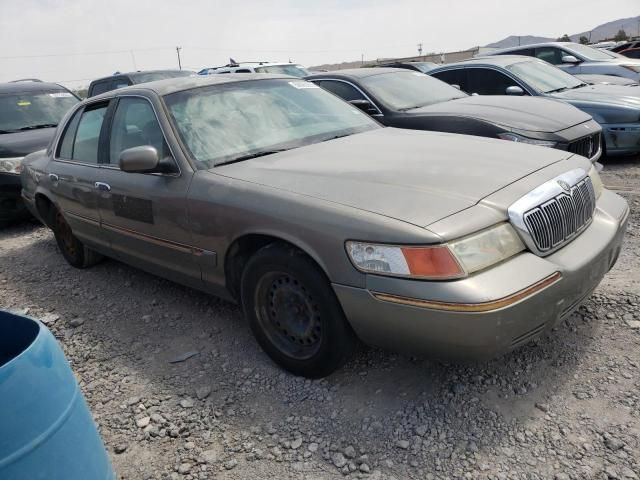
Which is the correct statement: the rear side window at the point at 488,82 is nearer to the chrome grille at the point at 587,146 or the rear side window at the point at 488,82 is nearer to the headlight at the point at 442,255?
the chrome grille at the point at 587,146

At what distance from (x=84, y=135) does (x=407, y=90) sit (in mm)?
3596

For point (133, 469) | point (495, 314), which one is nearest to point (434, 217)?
point (495, 314)

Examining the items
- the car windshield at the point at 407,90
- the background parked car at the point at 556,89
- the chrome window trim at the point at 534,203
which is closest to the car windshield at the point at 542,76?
the background parked car at the point at 556,89

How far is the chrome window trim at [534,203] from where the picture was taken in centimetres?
247

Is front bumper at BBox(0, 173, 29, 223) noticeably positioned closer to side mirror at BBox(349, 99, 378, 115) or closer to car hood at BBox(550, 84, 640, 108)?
side mirror at BBox(349, 99, 378, 115)

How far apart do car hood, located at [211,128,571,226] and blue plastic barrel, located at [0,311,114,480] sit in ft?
4.46

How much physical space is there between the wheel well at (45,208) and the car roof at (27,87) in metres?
3.51

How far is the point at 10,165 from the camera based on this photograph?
A: 21.2 feet

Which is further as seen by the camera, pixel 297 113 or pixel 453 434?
pixel 297 113

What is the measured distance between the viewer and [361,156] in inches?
125

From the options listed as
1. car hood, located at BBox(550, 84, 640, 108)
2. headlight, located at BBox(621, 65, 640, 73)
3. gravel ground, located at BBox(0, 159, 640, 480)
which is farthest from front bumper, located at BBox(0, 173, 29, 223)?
headlight, located at BBox(621, 65, 640, 73)

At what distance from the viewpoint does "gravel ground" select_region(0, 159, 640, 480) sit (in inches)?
91.6

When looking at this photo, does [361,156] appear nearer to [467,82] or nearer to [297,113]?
[297,113]

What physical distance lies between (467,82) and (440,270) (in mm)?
6238
